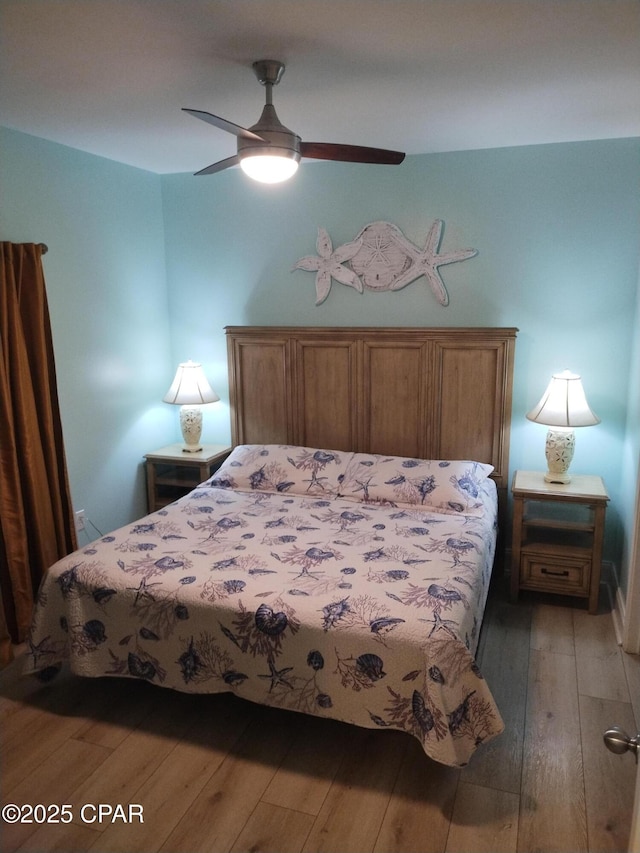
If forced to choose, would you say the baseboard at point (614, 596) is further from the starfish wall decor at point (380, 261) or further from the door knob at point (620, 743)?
the door knob at point (620, 743)

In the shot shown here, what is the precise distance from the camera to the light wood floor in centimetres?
187

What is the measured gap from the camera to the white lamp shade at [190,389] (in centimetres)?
390

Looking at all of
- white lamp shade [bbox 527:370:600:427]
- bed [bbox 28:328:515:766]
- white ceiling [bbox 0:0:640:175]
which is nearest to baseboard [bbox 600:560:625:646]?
bed [bbox 28:328:515:766]

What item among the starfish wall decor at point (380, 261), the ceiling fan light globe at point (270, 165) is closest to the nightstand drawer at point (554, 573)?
the starfish wall decor at point (380, 261)

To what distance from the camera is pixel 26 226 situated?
10.3 feet

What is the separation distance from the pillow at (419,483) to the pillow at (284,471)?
0.31 ft

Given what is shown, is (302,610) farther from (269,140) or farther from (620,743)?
(269,140)

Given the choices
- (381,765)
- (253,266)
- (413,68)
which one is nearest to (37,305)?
(253,266)

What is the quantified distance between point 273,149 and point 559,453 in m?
2.14

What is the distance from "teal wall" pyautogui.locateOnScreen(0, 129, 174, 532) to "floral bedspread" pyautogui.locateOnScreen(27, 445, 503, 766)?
913 millimetres

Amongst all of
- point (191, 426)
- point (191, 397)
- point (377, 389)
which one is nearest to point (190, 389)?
point (191, 397)

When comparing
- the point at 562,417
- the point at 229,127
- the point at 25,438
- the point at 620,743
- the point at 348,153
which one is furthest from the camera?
the point at 562,417

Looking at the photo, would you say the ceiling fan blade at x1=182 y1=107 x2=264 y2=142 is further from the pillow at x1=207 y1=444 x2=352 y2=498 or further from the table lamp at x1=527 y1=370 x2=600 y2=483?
the table lamp at x1=527 y1=370 x2=600 y2=483

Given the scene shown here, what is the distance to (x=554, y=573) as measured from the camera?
323 centimetres
